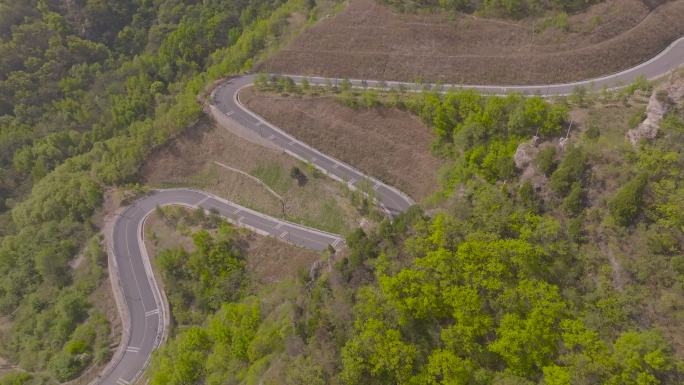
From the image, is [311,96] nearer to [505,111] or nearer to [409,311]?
[505,111]

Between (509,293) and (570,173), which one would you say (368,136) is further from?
(509,293)

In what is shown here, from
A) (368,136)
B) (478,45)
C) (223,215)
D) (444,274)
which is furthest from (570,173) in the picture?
(223,215)

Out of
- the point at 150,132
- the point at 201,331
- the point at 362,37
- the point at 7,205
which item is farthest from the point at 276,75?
the point at 7,205

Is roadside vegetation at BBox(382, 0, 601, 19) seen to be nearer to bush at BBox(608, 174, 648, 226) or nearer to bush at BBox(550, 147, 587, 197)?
bush at BBox(550, 147, 587, 197)

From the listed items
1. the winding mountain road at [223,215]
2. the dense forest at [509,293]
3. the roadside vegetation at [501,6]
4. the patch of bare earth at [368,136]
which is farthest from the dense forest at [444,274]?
the winding mountain road at [223,215]

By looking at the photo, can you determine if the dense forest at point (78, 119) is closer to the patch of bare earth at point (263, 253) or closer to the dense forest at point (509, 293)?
the patch of bare earth at point (263, 253)
